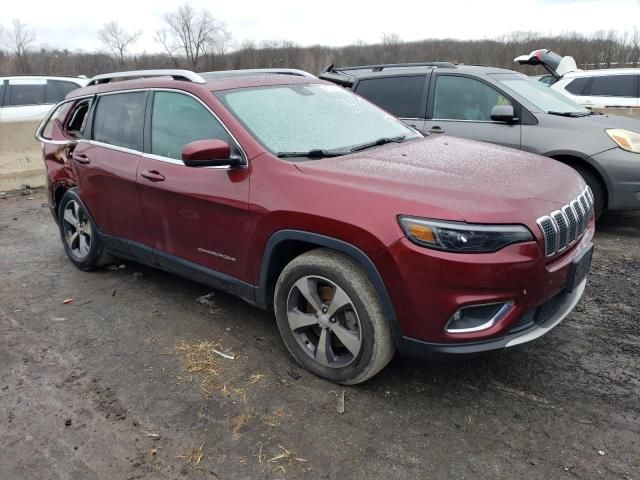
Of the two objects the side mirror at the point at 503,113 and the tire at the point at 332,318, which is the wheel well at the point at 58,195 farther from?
the side mirror at the point at 503,113

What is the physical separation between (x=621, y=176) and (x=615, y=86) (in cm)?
722

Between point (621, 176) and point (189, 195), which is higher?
point (189, 195)

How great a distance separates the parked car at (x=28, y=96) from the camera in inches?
422

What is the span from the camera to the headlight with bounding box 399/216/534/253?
97.4 inches

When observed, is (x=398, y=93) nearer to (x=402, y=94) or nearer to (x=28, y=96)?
(x=402, y=94)

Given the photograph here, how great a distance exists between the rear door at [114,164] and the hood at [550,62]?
36.1 ft

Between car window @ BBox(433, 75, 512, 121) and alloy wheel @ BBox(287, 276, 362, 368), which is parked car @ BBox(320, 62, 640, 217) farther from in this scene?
alloy wheel @ BBox(287, 276, 362, 368)

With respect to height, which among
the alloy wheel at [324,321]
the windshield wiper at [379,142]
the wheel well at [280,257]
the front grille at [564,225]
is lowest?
the alloy wheel at [324,321]

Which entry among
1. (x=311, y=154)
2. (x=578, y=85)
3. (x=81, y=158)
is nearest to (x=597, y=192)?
(x=311, y=154)

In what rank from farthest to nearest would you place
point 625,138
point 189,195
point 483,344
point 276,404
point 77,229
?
point 625,138 < point 77,229 < point 189,195 < point 276,404 < point 483,344

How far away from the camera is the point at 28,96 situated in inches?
432

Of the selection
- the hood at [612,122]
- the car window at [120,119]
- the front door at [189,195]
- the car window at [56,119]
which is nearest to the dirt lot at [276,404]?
the front door at [189,195]

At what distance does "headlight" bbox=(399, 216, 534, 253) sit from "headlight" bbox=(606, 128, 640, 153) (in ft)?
11.6

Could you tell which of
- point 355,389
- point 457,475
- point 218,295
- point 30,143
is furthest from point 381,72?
point 30,143
